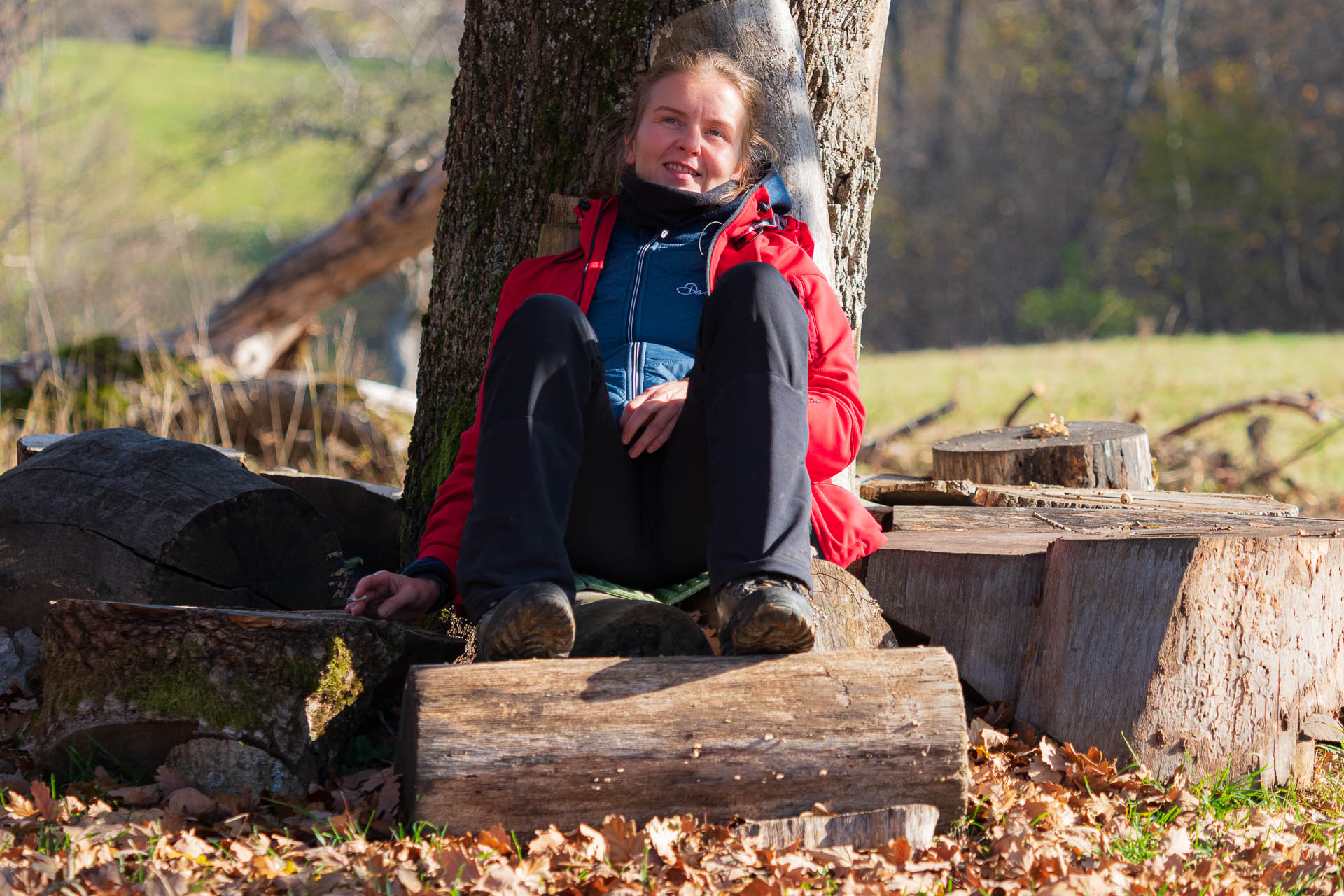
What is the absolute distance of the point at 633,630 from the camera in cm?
254

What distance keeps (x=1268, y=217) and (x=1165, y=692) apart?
2222cm

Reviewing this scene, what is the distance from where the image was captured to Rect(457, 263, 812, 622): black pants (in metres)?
2.45

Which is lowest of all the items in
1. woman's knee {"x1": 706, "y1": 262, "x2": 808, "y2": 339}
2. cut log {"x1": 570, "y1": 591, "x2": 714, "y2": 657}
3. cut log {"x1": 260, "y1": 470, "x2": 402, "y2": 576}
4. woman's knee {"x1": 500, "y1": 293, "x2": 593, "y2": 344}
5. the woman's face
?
cut log {"x1": 260, "y1": 470, "x2": 402, "y2": 576}

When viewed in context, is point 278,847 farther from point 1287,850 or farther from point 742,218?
point 1287,850

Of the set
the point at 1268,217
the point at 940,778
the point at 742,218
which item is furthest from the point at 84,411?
the point at 1268,217

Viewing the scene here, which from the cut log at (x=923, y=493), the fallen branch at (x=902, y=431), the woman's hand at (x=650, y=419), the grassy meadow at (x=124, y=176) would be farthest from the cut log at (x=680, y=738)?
the grassy meadow at (x=124, y=176)

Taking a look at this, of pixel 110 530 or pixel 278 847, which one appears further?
pixel 110 530

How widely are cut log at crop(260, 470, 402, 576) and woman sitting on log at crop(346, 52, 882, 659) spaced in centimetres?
125

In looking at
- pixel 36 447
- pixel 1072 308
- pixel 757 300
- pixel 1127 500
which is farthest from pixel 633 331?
pixel 1072 308

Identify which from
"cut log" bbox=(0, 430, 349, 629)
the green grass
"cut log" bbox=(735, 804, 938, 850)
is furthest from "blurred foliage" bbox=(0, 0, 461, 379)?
"cut log" bbox=(735, 804, 938, 850)

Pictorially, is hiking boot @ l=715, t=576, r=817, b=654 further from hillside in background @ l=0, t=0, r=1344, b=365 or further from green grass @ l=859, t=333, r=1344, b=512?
hillside in background @ l=0, t=0, r=1344, b=365

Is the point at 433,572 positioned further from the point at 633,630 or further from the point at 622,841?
the point at 622,841

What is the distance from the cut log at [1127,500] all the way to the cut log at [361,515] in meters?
2.09

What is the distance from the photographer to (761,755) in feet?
7.63
